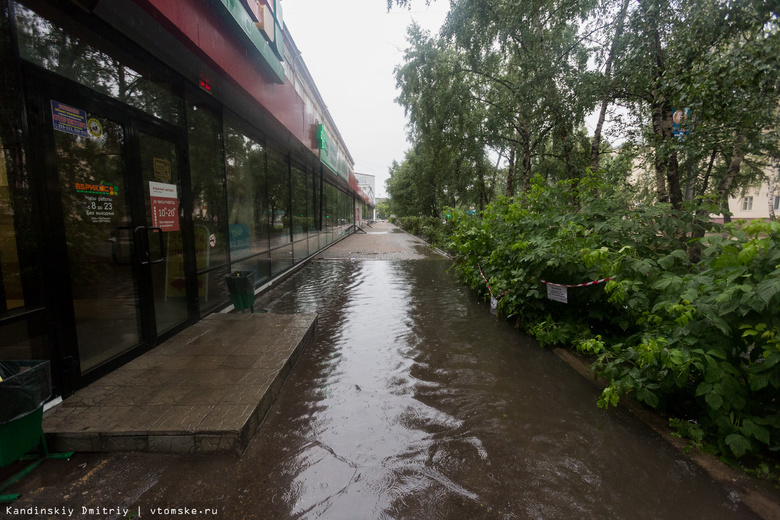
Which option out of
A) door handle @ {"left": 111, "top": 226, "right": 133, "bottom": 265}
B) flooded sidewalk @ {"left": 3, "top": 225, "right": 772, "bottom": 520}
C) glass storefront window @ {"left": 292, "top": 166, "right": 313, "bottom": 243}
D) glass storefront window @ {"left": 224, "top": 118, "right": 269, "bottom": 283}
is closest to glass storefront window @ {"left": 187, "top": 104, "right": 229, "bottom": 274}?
glass storefront window @ {"left": 224, "top": 118, "right": 269, "bottom": 283}

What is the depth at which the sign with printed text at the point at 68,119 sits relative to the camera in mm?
2941

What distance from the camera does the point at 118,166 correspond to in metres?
3.64

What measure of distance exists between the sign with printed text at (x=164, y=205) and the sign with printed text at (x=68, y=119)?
0.94 m

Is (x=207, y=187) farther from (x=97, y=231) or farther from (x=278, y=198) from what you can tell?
(x=278, y=198)

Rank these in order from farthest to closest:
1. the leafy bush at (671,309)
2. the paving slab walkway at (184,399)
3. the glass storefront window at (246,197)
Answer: the glass storefront window at (246,197)
the paving slab walkway at (184,399)
the leafy bush at (671,309)

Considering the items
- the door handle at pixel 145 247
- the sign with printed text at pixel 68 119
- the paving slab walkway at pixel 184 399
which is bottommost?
the paving slab walkway at pixel 184 399

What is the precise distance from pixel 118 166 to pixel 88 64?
37.0 inches

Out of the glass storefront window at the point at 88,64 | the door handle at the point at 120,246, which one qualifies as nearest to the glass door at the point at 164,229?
the door handle at the point at 120,246

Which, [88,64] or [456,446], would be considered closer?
[456,446]

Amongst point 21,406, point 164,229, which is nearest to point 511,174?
point 164,229

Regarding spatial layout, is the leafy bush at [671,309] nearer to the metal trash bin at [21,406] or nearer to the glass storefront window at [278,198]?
the metal trash bin at [21,406]

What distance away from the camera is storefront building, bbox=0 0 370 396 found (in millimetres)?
2670

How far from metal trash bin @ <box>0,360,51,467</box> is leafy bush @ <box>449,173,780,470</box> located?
3900 mm

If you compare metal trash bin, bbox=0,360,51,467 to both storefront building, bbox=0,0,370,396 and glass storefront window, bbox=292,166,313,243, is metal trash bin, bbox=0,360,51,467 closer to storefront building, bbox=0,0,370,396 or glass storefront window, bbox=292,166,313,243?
storefront building, bbox=0,0,370,396
